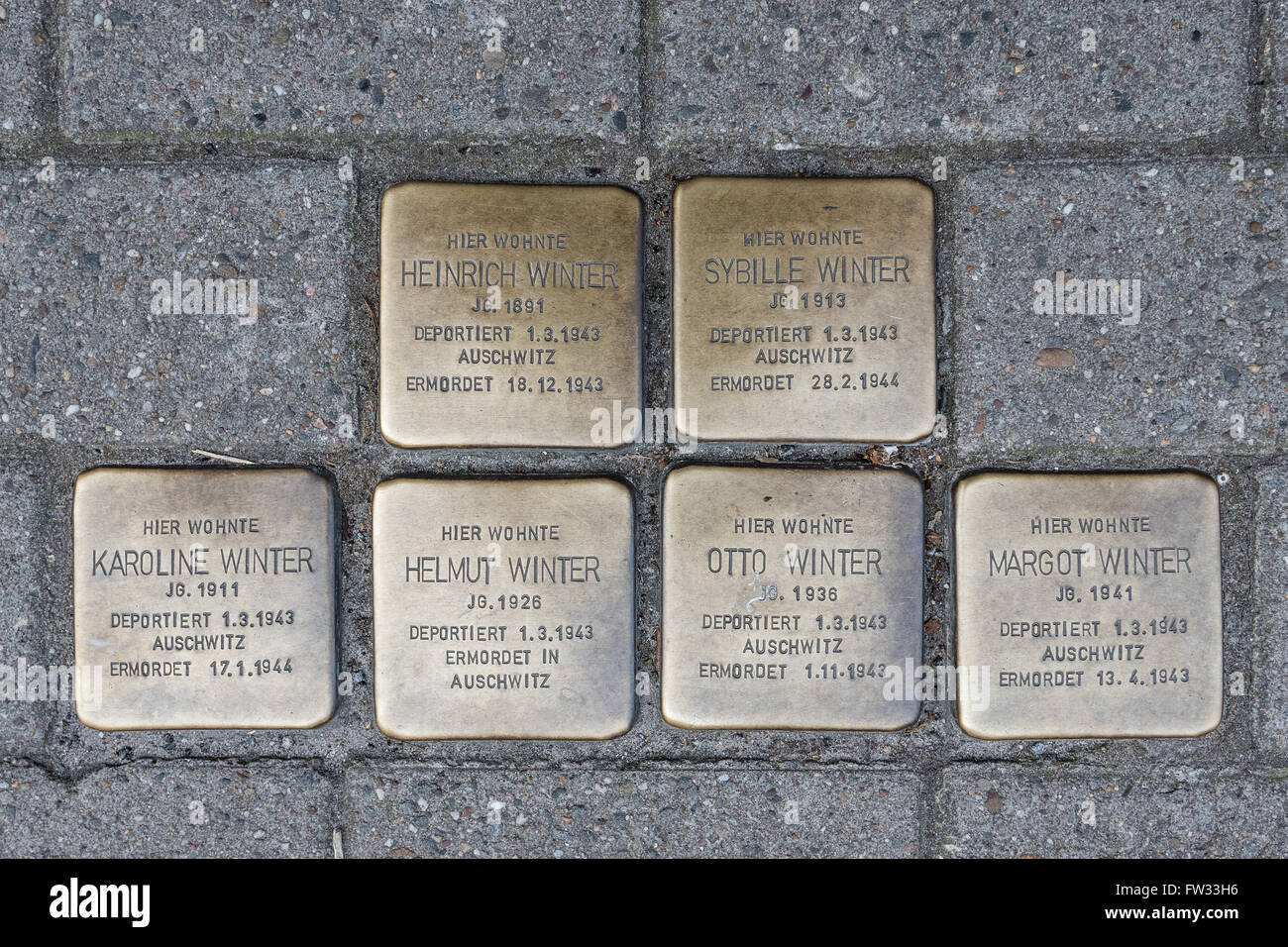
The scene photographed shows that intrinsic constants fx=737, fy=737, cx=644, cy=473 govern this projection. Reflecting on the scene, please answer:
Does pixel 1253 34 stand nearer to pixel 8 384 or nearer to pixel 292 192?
pixel 292 192

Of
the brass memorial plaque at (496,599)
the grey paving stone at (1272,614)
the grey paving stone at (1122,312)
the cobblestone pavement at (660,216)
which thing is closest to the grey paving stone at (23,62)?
the cobblestone pavement at (660,216)

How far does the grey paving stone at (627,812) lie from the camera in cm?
107

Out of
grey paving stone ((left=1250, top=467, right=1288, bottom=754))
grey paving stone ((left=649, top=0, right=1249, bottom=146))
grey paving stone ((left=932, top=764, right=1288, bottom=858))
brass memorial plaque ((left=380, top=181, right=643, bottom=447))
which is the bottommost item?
grey paving stone ((left=932, top=764, right=1288, bottom=858))

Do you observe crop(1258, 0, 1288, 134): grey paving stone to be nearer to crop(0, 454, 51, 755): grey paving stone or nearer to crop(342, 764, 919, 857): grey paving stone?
crop(342, 764, 919, 857): grey paving stone

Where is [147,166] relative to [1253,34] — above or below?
→ below

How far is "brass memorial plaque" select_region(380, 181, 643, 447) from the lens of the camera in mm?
987

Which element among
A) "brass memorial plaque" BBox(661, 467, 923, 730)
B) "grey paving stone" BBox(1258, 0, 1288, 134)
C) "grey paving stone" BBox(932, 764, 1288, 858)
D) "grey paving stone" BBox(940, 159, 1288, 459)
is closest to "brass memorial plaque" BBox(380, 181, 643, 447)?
"brass memorial plaque" BBox(661, 467, 923, 730)

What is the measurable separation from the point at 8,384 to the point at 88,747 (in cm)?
54

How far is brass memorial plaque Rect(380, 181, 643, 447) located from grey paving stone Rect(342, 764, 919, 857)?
0.51m

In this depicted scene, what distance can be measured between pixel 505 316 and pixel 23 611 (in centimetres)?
82
